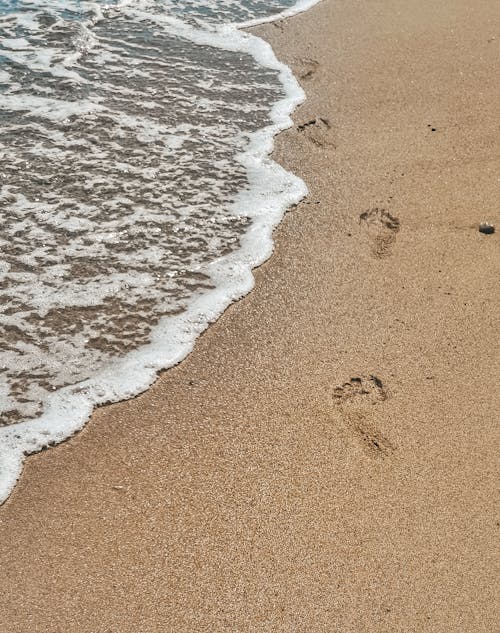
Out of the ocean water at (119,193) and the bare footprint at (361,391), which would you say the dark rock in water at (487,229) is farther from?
the bare footprint at (361,391)

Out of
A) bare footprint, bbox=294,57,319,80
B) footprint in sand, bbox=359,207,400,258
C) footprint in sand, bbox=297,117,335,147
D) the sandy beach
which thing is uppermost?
bare footprint, bbox=294,57,319,80

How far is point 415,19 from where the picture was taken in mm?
5871

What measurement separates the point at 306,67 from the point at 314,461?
3613 mm

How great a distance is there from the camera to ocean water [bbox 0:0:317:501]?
2.99 m

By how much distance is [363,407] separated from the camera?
276cm

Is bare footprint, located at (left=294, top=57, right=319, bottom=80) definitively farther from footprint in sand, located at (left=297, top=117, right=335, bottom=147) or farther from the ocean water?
footprint in sand, located at (left=297, top=117, right=335, bottom=147)

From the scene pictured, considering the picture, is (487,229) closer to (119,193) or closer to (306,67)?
(119,193)

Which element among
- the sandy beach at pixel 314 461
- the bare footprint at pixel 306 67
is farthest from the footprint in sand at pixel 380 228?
the bare footprint at pixel 306 67

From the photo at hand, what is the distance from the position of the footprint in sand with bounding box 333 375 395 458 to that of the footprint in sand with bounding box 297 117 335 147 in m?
2.01

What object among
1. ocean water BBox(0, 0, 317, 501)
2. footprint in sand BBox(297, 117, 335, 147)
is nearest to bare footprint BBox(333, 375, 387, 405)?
ocean water BBox(0, 0, 317, 501)

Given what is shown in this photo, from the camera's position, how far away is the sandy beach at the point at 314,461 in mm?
2170

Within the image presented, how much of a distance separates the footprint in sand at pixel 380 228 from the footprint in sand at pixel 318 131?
80 cm

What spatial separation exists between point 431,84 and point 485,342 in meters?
2.55

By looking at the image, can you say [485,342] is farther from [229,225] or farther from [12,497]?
[12,497]
